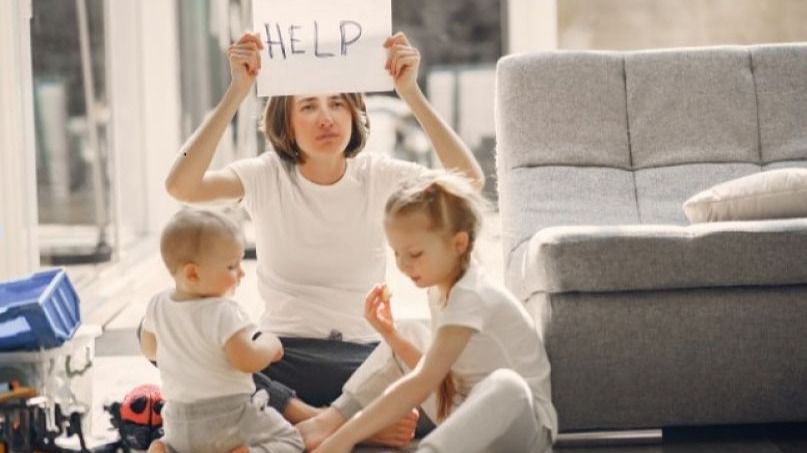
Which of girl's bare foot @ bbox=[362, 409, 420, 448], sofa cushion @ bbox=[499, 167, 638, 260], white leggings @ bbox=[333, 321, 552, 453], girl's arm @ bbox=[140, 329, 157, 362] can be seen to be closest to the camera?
white leggings @ bbox=[333, 321, 552, 453]

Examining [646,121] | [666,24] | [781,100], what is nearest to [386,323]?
[646,121]

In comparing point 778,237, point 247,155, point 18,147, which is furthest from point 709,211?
point 247,155

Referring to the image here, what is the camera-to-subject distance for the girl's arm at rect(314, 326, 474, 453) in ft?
7.90

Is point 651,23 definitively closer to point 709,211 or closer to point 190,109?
point 190,109

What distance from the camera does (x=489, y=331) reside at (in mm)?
2471

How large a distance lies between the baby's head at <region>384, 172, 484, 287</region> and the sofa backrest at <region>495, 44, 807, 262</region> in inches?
30.0

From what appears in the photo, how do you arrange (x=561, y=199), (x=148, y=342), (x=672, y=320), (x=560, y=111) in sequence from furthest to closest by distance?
(x=560, y=111)
(x=561, y=199)
(x=672, y=320)
(x=148, y=342)

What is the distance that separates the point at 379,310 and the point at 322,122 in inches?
18.1

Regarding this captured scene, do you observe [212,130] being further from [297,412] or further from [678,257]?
[678,257]

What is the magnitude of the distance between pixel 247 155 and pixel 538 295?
3.63 metres

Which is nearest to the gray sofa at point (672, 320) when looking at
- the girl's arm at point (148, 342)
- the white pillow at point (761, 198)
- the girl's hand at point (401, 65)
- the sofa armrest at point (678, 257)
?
the sofa armrest at point (678, 257)

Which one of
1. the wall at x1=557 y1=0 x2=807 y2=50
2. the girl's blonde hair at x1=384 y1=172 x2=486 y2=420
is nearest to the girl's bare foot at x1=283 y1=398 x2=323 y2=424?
the girl's blonde hair at x1=384 y1=172 x2=486 y2=420

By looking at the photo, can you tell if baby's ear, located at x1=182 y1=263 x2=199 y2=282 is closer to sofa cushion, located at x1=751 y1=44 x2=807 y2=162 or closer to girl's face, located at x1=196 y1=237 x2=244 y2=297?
girl's face, located at x1=196 y1=237 x2=244 y2=297

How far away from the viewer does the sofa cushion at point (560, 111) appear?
329 centimetres
